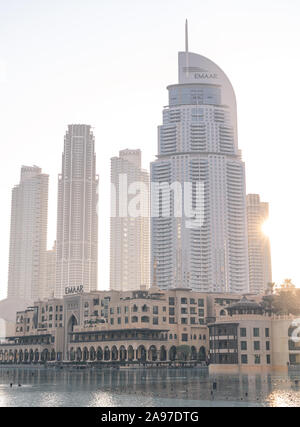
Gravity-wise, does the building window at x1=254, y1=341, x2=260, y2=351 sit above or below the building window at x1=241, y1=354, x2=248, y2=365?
above

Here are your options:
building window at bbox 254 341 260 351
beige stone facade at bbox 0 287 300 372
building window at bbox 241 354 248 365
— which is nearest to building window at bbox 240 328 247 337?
beige stone facade at bbox 0 287 300 372

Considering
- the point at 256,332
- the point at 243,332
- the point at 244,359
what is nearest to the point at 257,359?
the point at 244,359

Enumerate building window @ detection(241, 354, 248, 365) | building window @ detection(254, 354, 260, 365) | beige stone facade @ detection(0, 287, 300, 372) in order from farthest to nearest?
beige stone facade @ detection(0, 287, 300, 372), building window @ detection(254, 354, 260, 365), building window @ detection(241, 354, 248, 365)

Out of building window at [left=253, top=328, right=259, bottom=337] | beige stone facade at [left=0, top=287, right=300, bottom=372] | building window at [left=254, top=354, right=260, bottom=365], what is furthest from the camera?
building window at [left=253, top=328, right=259, bottom=337]

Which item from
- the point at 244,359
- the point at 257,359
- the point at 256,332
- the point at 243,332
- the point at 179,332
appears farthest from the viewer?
the point at 179,332

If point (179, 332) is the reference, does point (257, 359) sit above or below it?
below

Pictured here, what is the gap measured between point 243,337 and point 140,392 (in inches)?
2674

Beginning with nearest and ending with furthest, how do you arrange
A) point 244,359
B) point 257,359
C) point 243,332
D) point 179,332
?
1. point 244,359
2. point 257,359
3. point 243,332
4. point 179,332

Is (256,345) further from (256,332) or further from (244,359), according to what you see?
(244,359)

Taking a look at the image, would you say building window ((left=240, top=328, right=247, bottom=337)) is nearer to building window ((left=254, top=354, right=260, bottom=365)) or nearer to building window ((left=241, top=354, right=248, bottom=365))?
building window ((left=241, top=354, right=248, bottom=365))

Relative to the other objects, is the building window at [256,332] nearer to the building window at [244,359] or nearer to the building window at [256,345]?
the building window at [256,345]

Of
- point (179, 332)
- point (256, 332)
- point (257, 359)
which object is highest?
point (256, 332)
